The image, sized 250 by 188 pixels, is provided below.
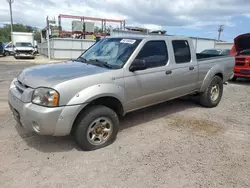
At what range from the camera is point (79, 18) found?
30.0 m

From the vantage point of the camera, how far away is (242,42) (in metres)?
9.15

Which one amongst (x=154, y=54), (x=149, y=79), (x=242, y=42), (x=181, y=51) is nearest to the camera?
(x=149, y=79)

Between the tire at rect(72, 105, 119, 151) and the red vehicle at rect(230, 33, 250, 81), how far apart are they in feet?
25.2

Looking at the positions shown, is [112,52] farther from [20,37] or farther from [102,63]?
[20,37]

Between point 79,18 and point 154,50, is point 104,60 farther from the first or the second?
point 79,18

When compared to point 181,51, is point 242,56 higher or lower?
lower

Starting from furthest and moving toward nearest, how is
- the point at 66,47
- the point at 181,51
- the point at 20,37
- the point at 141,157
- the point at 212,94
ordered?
the point at 20,37 → the point at 66,47 → the point at 212,94 → the point at 181,51 → the point at 141,157

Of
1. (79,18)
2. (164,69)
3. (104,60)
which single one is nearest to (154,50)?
(164,69)

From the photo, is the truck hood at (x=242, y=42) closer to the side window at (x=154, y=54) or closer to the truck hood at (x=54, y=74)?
the side window at (x=154, y=54)

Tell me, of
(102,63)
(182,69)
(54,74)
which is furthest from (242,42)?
(54,74)

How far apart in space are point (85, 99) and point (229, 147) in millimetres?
2485

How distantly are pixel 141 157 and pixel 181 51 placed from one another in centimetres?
252

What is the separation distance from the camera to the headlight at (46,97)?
2.71m

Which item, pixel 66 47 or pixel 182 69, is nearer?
pixel 182 69
